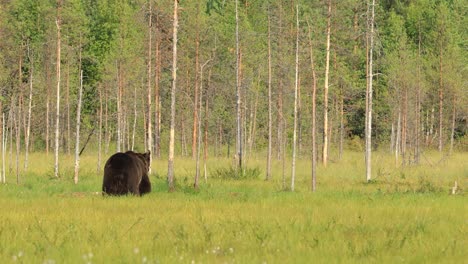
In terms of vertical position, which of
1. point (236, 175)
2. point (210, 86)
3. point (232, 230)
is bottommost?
point (236, 175)

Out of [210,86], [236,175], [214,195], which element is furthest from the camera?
[210,86]

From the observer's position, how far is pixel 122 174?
53.4ft

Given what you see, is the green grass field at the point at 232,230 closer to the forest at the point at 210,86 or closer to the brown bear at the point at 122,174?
the brown bear at the point at 122,174

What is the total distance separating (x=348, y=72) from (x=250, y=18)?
18.6m

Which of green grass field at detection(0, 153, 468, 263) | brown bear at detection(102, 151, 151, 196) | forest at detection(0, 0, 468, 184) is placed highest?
forest at detection(0, 0, 468, 184)

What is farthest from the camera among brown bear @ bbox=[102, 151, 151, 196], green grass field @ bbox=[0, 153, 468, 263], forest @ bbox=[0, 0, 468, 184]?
forest @ bbox=[0, 0, 468, 184]

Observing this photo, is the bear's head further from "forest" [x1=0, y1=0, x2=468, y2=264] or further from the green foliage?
the green foliage

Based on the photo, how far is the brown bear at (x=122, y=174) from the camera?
16.1 metres

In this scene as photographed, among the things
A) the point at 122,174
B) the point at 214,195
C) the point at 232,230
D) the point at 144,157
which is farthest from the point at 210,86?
the point at 232,230

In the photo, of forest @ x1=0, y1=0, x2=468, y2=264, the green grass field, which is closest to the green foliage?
forest @ x1=0, y1=0, x2=468, y2=264

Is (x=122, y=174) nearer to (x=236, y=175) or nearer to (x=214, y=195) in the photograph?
(x=214, y=195)

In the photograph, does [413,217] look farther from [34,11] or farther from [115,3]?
[34,11]

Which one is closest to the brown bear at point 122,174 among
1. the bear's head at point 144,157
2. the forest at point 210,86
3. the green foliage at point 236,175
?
the bear's head at point 144,157

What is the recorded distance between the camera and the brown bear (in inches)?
635
